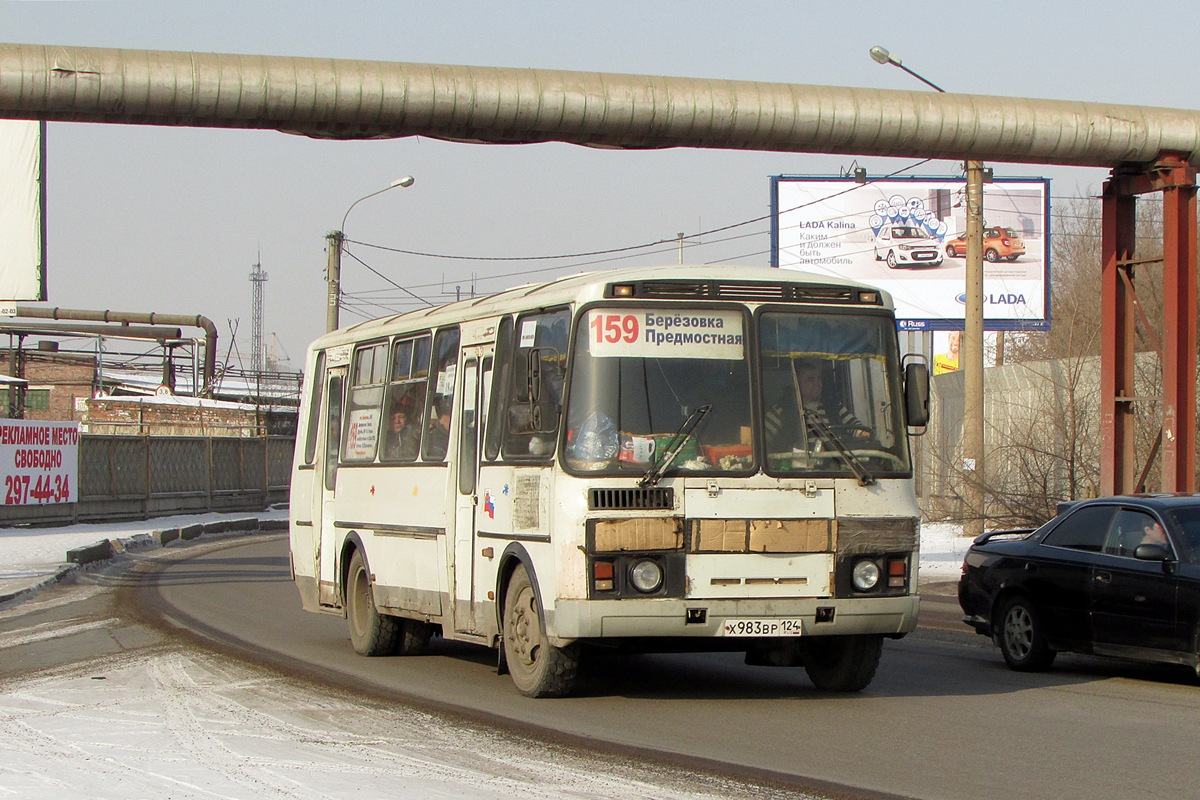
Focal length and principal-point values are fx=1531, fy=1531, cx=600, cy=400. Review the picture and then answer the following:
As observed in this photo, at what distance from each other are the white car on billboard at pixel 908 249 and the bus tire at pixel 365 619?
28.1 m

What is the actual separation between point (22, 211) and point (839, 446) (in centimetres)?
2081

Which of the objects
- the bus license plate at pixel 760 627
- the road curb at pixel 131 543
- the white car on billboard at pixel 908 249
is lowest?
the road curb at pixel 131 543

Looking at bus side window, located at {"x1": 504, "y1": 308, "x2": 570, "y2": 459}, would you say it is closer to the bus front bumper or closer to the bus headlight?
the bus headlight

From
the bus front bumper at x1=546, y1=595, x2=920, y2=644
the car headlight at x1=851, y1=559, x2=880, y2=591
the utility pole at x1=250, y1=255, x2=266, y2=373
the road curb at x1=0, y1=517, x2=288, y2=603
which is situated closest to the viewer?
the bus front bumper at x1=546, y1=595, x2=920, y2=644

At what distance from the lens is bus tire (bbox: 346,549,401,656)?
13359 millimetres

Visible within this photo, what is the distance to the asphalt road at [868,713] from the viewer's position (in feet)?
24.9

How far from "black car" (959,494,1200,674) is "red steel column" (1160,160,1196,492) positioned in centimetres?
565

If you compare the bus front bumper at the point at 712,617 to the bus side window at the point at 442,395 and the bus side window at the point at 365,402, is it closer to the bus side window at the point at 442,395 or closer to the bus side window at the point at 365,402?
the bus side window at the point at 442,395

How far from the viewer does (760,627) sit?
9.79 meters

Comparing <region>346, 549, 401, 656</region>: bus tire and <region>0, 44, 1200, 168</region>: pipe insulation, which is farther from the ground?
<region>0, 44, 1200, 168</region>: pipe insulation

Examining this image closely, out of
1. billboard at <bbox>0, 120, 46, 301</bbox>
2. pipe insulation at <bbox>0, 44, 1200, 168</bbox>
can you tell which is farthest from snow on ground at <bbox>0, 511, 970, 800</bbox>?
billboard at <bbox>0, 120, 46, 301</bbox>

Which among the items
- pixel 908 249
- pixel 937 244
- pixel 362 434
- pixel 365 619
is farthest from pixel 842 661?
A: pixel 937 244

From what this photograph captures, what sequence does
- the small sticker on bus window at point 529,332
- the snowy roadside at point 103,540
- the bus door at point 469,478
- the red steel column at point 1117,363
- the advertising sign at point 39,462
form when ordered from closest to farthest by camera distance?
the small sticker on bus window at point 529,332 < the bus door at point 469,478 < the red steel column at point 1117,363 < the snowy roadside at point 103,540 < the advertising sign at point 39,462

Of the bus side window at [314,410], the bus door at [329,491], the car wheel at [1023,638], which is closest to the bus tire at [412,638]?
the bus door at [329,491]
